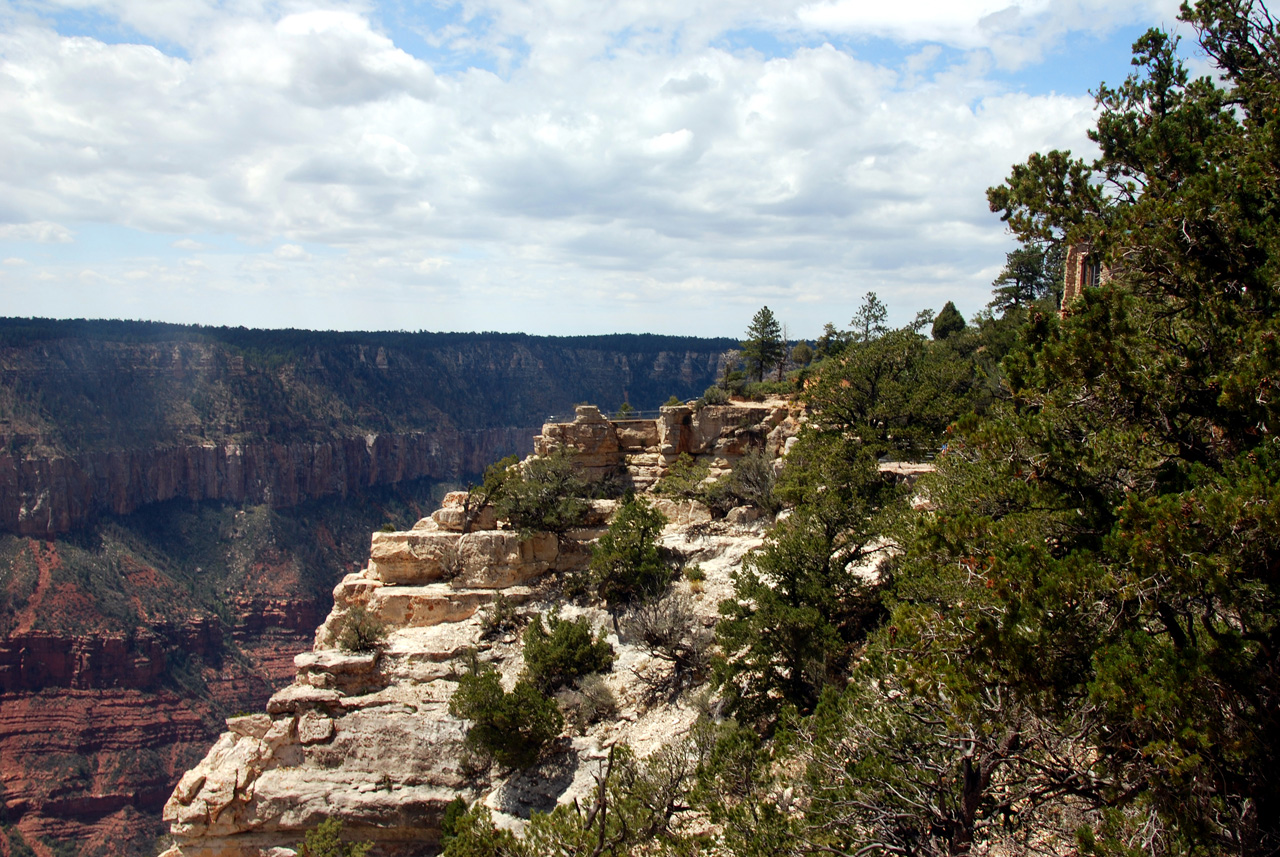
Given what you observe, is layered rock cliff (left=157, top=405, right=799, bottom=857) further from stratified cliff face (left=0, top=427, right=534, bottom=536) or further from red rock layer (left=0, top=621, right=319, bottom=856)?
stratified cliff face (left=0, top=427, right=534, bottom=536)

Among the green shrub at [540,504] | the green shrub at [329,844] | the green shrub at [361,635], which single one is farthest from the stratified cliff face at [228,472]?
the green shrub at [329,844]

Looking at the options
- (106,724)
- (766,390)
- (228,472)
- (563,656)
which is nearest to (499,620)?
(563,656)

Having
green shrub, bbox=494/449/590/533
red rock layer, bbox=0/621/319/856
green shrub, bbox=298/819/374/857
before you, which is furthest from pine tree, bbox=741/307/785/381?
red rock layer, bbox=0/621/319/856

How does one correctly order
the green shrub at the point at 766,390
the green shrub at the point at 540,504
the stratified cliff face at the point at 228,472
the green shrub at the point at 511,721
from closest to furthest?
the green shrub at the point at 511,721 → the green shrub at the point at 540,504 → the green shrub at the point at 766,390 → the stratified cliff face at the point at 228,472

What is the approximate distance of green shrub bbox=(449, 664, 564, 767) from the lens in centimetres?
1977

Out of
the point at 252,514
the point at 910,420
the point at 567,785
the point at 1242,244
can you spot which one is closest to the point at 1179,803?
the point at 1242,244

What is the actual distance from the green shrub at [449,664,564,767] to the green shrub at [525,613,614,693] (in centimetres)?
150

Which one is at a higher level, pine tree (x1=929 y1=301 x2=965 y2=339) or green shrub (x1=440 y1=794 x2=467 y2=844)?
pine tree (x1=929 y1=301 x2=965 y2=339)

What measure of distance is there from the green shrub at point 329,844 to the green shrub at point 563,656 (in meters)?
5.65

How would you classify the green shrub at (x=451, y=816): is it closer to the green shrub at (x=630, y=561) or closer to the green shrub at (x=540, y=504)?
the green shrub at (x=630, y=561)

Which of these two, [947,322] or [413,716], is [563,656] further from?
[947,322]

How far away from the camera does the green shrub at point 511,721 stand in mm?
19766

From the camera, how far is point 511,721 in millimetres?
19766

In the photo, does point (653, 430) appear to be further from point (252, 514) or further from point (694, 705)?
point (252, 514)
